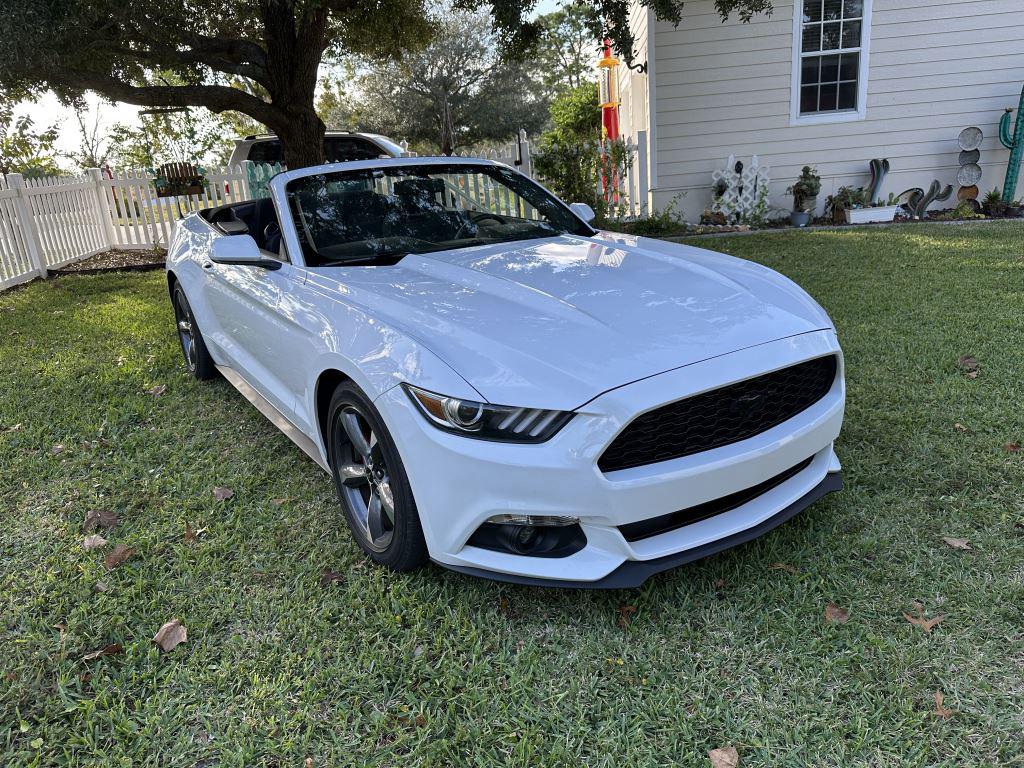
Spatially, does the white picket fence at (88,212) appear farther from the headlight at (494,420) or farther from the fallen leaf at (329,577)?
the headlight at (494,420)

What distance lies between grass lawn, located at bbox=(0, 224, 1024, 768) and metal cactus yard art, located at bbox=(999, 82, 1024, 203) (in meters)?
8.74

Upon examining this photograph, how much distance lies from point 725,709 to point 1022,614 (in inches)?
42.7

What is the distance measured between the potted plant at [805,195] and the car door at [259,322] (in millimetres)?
9206

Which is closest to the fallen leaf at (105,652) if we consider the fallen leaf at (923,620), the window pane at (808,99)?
the fallen leaf at (923,620)

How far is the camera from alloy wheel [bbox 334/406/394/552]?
2.66 m

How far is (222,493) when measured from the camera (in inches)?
135

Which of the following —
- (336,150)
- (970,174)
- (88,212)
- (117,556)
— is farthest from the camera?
(336,150)

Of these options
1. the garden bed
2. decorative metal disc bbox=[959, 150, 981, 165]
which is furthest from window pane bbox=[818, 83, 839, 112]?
the garden bed

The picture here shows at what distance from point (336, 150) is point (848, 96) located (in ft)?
26.6

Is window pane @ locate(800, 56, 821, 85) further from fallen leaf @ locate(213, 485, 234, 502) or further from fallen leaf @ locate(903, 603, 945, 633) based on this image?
fallen leaf @ locate(213, 485, 234, 502)

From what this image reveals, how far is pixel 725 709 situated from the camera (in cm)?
203

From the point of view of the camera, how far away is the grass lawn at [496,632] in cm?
198

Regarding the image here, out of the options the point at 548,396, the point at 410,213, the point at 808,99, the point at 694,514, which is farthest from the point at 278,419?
the point at 808,99

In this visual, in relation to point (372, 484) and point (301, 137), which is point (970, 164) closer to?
point (301, 137)
